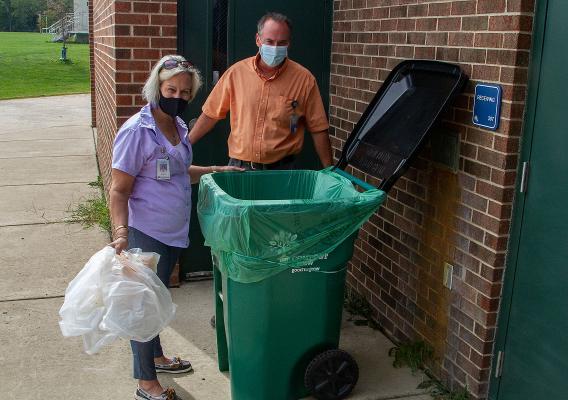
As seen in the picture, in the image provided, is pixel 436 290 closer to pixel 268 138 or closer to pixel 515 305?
pixel 515 305

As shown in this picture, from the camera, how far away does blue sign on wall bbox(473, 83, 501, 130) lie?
128 inches

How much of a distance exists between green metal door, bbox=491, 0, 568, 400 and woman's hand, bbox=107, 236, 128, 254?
1825mm

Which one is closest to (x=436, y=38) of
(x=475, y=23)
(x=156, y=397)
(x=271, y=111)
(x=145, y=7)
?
(x=475, y=23)

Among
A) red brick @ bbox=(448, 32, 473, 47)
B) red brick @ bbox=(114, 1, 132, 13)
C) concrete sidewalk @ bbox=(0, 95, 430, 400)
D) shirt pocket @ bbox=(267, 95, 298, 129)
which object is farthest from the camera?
A: red brick @ bbox=(114, 1, 132, 13)

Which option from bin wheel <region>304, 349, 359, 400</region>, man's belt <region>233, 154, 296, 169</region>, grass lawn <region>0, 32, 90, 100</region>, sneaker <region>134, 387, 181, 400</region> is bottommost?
sneaker <region>134, 387, 181, 400</region>

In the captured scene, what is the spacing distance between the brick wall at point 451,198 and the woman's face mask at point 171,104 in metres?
1.41

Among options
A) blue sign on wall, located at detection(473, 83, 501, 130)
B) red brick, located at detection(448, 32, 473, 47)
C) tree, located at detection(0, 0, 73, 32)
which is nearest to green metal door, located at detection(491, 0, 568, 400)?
blue sign on wall, located at detection(473, 83, 501, 130)

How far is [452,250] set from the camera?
3691mm

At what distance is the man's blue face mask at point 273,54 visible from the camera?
4.16m

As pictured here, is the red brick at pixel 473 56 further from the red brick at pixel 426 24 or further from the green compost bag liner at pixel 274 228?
the green compost bag liner at pixel 274 228

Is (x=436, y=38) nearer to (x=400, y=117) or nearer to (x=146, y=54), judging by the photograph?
(x=400, y=117)

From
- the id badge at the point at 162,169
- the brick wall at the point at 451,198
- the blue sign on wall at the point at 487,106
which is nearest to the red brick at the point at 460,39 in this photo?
the brick wall at the point at 451,198

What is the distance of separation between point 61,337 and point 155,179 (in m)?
1.62

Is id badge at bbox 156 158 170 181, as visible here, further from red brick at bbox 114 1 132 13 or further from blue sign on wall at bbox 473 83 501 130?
red brick at bbox 114 1 132 13
